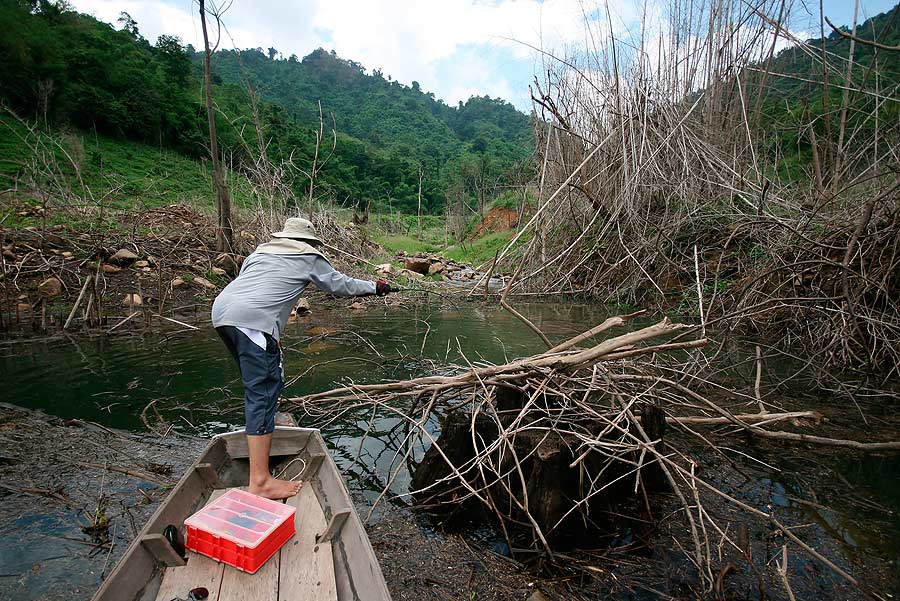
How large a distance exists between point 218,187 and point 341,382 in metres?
6.48

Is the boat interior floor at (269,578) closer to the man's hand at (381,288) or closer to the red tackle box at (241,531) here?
the red tackle box at (241,531)

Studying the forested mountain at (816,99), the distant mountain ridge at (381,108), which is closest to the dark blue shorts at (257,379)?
the forested mountain at (816,99)

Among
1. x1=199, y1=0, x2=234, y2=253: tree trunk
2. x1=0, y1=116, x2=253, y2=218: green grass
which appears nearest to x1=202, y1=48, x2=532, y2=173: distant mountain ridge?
x1=0, y1=116, x2=253, y2=218: green grass

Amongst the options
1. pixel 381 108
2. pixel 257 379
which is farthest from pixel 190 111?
pixel 381 108

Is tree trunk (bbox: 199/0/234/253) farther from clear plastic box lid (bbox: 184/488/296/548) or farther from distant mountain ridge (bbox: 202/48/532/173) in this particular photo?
distant mountain ridge (bbox: 202/48/532/173)

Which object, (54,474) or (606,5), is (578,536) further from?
(606,5)

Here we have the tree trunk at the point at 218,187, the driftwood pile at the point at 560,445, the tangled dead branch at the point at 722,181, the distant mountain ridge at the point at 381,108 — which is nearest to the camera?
the driftwood pile at the point at 560,445

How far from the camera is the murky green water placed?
295cm

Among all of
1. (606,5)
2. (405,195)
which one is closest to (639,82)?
(606,5)

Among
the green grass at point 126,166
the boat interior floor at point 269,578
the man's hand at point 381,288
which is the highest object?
the green grass at point 126,166

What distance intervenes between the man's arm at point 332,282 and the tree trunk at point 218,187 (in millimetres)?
7019

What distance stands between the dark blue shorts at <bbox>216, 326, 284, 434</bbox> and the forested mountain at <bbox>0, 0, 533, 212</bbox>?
729 cm

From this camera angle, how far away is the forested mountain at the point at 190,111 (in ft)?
74.5

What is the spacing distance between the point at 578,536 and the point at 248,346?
2164 mm
